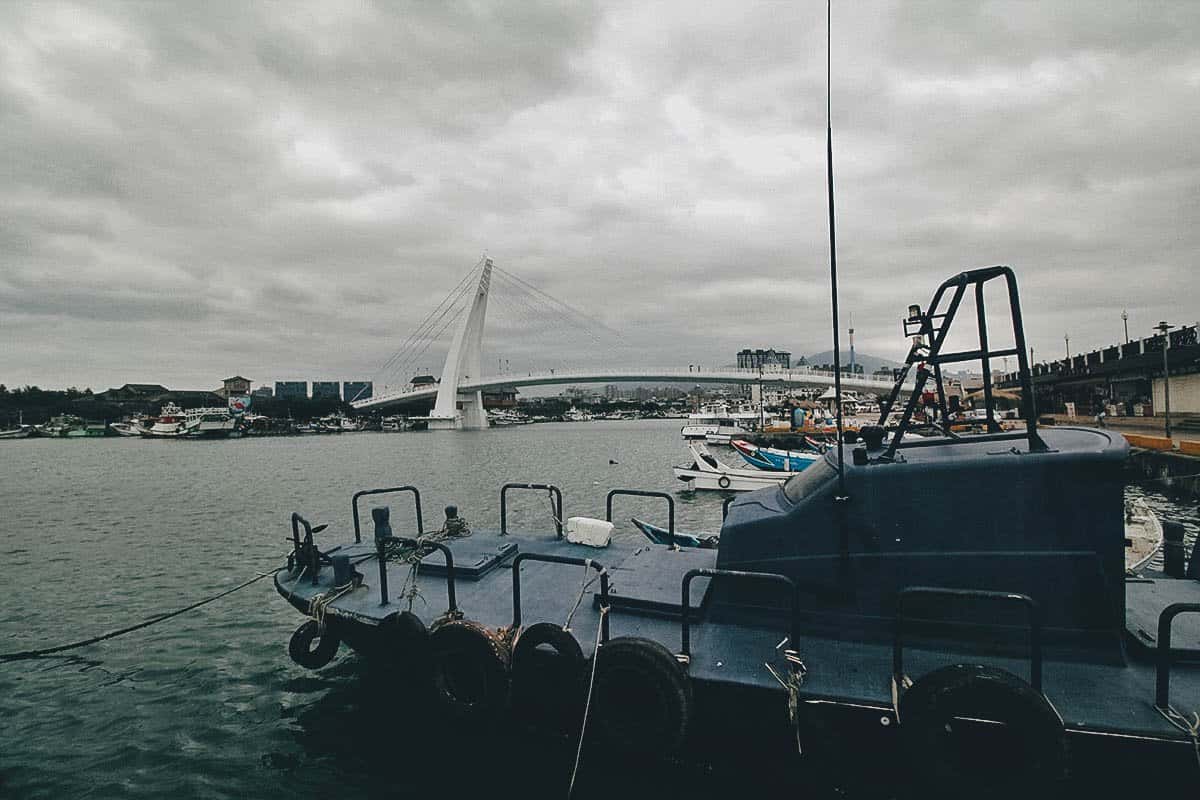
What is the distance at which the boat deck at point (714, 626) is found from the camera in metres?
4.47

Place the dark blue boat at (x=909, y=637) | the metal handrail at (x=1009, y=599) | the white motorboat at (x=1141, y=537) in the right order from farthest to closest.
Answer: the white motorboat at (x=1141, y=537)
the dark blue boat at (x=909, y=637)
the metal handrail at (x=1009, y=599)

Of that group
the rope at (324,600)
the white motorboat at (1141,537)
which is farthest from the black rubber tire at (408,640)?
the white motorboat at (1141,537)

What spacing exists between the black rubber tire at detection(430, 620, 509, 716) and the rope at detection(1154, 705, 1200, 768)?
5.31 meters

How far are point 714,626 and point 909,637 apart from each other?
175 centimetres

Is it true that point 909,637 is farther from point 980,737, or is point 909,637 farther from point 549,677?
point 549,677

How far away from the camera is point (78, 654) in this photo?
10312 mm

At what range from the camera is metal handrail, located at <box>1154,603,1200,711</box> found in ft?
13.0

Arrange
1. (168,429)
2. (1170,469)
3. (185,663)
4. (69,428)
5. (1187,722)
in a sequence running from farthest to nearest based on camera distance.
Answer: (69,428)
(168,429)
(1170,469)
(185,663)
(1187,722)

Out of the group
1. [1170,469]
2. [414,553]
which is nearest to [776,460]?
[1170,469]

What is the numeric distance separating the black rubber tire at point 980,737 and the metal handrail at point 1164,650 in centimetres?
79

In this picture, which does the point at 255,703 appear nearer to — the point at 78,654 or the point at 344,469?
the point at 78,654

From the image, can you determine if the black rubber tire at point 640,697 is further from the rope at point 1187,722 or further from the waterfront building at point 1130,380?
the waterfront building at point 1130,380

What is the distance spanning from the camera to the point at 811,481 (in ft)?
19.4

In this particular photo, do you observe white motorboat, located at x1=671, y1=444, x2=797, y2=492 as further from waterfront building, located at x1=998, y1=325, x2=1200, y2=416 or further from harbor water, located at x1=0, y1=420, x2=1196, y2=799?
waterfront building, located at x1=998, y1=325, x2=1200, y2=416
